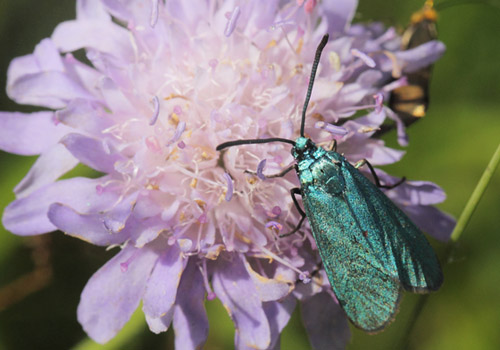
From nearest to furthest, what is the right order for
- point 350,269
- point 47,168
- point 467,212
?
point 350,269
point 47,168
point 467,212

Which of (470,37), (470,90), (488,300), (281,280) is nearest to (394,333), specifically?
(488,300)

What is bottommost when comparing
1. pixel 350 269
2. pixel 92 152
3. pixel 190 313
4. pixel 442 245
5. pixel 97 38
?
pixel 442 245

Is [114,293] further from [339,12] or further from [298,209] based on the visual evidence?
[339,12]

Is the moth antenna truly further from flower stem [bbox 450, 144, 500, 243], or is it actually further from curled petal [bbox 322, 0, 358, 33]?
flower stem [bbox 450, 144, 500, 243]

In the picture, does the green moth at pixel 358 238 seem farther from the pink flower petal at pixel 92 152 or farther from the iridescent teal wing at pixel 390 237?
the pink flower petal at pixel 92 152

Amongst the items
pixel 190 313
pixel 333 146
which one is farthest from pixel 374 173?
pixel 190 313

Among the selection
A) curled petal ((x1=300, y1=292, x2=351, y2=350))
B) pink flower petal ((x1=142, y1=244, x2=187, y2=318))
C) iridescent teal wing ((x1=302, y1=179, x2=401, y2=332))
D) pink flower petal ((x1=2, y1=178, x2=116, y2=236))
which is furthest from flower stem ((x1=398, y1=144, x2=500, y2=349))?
pink flower petal ((x1=2, y1=178, x2=116, y2=236))

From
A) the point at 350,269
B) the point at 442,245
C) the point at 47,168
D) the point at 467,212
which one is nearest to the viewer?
the point at 350,269
